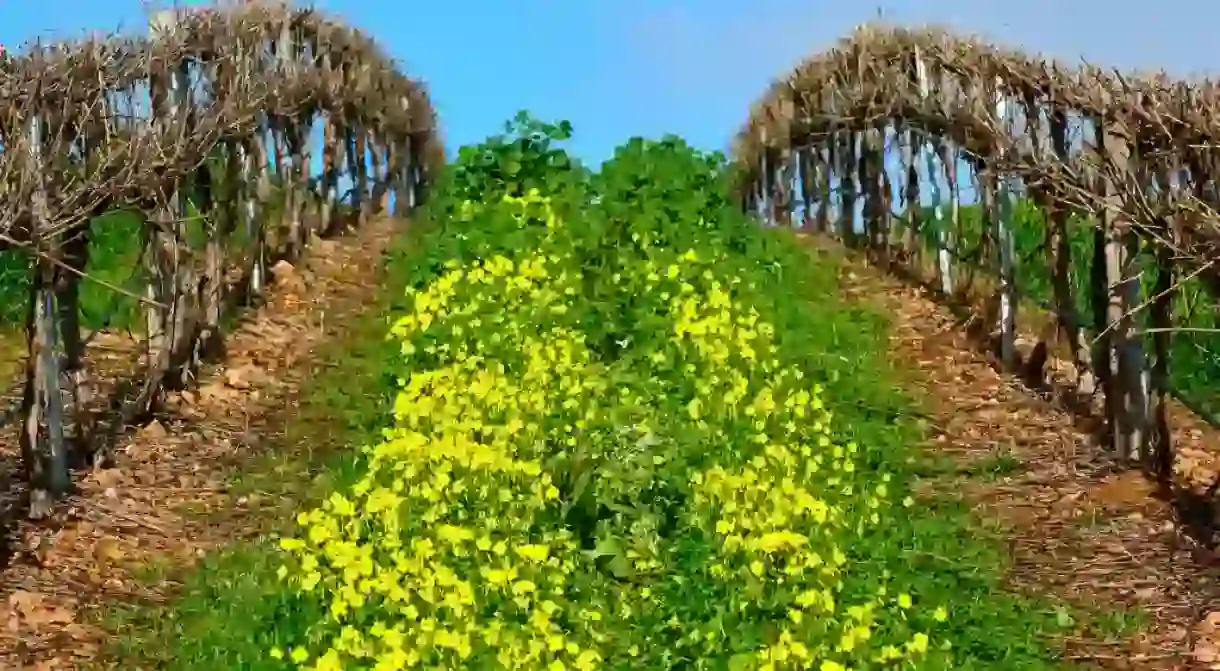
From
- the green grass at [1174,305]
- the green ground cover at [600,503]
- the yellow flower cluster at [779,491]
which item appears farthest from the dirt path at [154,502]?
the green grass at [1174,305]

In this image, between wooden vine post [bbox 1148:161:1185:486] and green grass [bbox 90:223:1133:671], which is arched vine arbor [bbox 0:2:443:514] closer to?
green grass [bbox 90:223:1133:671]

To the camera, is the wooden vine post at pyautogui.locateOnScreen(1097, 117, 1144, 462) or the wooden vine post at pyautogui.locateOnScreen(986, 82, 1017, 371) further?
the wooden vine post at pyautogui.locateOnScreen(986, 82, 1017, 371)

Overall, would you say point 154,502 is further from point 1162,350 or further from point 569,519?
point 1162,350

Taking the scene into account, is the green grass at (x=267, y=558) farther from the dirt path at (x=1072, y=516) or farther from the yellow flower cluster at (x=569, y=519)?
the dirt path at (x=1072, y=516)

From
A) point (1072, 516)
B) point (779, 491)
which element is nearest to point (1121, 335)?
point (1072, 516)

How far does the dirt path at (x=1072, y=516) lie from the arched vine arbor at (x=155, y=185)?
4.65 meters

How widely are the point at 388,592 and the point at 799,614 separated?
166 centimetres

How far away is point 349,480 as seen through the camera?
873cm

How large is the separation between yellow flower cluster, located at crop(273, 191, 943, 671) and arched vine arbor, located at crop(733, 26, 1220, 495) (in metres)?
1.90

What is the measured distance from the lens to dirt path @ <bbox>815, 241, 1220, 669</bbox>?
7.46m

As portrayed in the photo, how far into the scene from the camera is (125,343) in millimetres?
12086

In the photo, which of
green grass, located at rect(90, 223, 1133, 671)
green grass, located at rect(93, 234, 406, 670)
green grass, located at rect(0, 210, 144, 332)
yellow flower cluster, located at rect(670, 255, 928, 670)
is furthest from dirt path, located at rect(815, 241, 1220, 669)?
green grass, located at rect(0, 210, 144, 332)

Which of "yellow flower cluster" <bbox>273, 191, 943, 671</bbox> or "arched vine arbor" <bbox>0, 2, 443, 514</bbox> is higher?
"arched vine arbor" <bbox>0, 2, 443, 514</bbox>

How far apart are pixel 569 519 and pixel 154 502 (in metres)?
2.76
